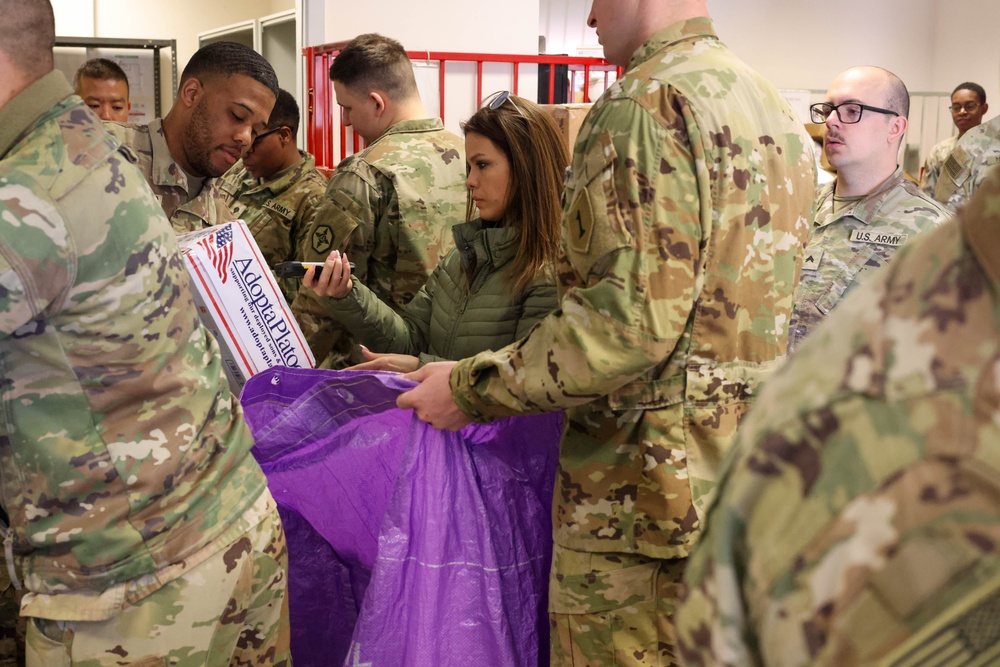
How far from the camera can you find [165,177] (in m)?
2.43

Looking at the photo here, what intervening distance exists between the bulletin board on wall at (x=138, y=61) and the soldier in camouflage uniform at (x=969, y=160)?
4955 millimetres

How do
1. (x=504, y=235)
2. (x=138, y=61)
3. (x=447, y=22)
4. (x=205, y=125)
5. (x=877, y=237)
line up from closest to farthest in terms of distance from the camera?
1. (x=504, y=235)
2. (x=205, y=125)
3. (x=877, y=237)
4. (x=447, y=22)
5. (x=138, y=61)

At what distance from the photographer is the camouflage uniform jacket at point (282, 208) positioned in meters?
3.60

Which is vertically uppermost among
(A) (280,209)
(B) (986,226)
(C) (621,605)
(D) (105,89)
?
(B) (986,226)

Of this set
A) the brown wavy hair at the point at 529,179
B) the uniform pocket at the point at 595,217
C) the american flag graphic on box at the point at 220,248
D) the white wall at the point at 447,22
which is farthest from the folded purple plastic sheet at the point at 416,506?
the white wall at the point at 447,22

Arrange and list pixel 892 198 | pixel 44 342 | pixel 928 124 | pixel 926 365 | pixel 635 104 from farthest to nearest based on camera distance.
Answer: pixel 928 124, pixel 892 198, pixel 635 104, pixel 44 342, pixel 926 365

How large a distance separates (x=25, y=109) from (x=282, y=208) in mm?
2386

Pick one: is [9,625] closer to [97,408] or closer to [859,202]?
[97,408]

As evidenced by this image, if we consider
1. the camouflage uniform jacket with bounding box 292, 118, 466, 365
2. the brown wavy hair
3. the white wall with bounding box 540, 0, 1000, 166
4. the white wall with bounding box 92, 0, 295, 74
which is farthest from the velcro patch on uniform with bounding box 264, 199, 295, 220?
the white wall with bounding box 540, 0, 1000, 166

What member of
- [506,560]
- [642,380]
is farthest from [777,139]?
[506,560]

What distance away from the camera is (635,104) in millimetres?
1494

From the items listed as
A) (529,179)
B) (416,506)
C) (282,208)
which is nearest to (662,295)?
(416,506)

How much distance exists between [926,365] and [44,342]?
3.64 ft

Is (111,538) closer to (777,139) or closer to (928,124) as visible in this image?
(777,139)
